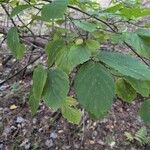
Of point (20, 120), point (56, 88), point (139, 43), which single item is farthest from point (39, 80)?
point (20, 120)

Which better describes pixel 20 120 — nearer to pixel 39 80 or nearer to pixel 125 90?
pixel 125 90

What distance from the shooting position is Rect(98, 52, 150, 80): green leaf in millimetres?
693

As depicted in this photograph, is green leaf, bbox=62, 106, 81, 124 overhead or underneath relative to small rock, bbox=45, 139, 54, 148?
overhead

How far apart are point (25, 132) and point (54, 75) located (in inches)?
106

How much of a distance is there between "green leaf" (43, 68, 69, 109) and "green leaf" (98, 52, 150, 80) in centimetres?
12

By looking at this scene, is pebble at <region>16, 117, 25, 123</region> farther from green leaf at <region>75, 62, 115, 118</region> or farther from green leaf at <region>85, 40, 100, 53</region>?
green leaf at <region>75, 62, 115, 118</region>

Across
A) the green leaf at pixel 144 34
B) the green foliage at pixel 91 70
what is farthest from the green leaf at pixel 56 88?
the green leaf at pixel 144 34

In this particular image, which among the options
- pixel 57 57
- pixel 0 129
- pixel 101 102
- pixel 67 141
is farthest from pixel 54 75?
pixel 0 129

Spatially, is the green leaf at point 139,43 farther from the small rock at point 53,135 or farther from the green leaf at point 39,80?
the small rock at point 53,135

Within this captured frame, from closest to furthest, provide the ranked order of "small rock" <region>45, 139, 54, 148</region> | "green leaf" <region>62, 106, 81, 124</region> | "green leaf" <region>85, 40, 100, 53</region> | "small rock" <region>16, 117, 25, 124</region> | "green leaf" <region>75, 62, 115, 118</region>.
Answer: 1. "green leaf" <region>75, 62, 115, 118</region>
2. "green leaf" <region>85, 40, 100, 53</region>
3. "green leaf" <region>62, 106, 81, 124</region>
4. "small rock" <region>45, 139, 54, 148</region>
5. "small rock" <region>16, 117, 25, 124</region>

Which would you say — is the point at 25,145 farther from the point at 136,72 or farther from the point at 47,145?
the point at 136,72

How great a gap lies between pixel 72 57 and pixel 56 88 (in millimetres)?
86

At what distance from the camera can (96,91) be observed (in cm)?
69

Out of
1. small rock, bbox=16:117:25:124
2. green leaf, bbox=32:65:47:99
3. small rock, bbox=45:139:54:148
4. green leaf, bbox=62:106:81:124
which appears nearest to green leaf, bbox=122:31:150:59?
green leaf, bbox=32:65:47:99
